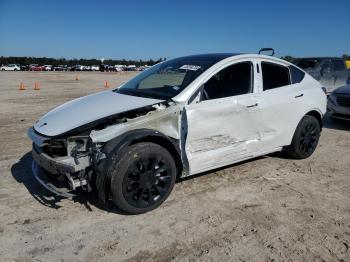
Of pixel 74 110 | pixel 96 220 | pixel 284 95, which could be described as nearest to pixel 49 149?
pixel 74 110

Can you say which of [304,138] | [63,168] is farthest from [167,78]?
[304,138]

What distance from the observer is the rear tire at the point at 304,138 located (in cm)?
568

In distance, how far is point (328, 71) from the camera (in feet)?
45.0

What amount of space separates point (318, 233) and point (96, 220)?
2311 millimetres

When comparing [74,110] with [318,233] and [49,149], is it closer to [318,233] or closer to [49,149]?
[49,149]

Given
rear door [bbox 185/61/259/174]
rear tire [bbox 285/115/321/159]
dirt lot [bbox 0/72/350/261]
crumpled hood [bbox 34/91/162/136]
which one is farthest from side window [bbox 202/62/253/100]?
rear tire [bbox 285/115/321/159]

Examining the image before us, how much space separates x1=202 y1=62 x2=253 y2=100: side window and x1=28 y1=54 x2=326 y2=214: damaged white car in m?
0.01

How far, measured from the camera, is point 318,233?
3582 millimetres

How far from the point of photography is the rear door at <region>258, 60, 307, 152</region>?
507cm

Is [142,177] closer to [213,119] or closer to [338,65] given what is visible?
[213,119]

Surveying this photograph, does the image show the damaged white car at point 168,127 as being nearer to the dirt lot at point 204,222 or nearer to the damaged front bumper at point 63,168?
the damaged front bumper at point 63,168

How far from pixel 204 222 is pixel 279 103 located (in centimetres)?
231

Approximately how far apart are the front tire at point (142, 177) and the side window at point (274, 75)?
79.7 inches

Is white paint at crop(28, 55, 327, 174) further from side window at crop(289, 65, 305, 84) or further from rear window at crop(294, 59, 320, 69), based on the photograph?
rear window at crop(294, 59, 320, 69)
